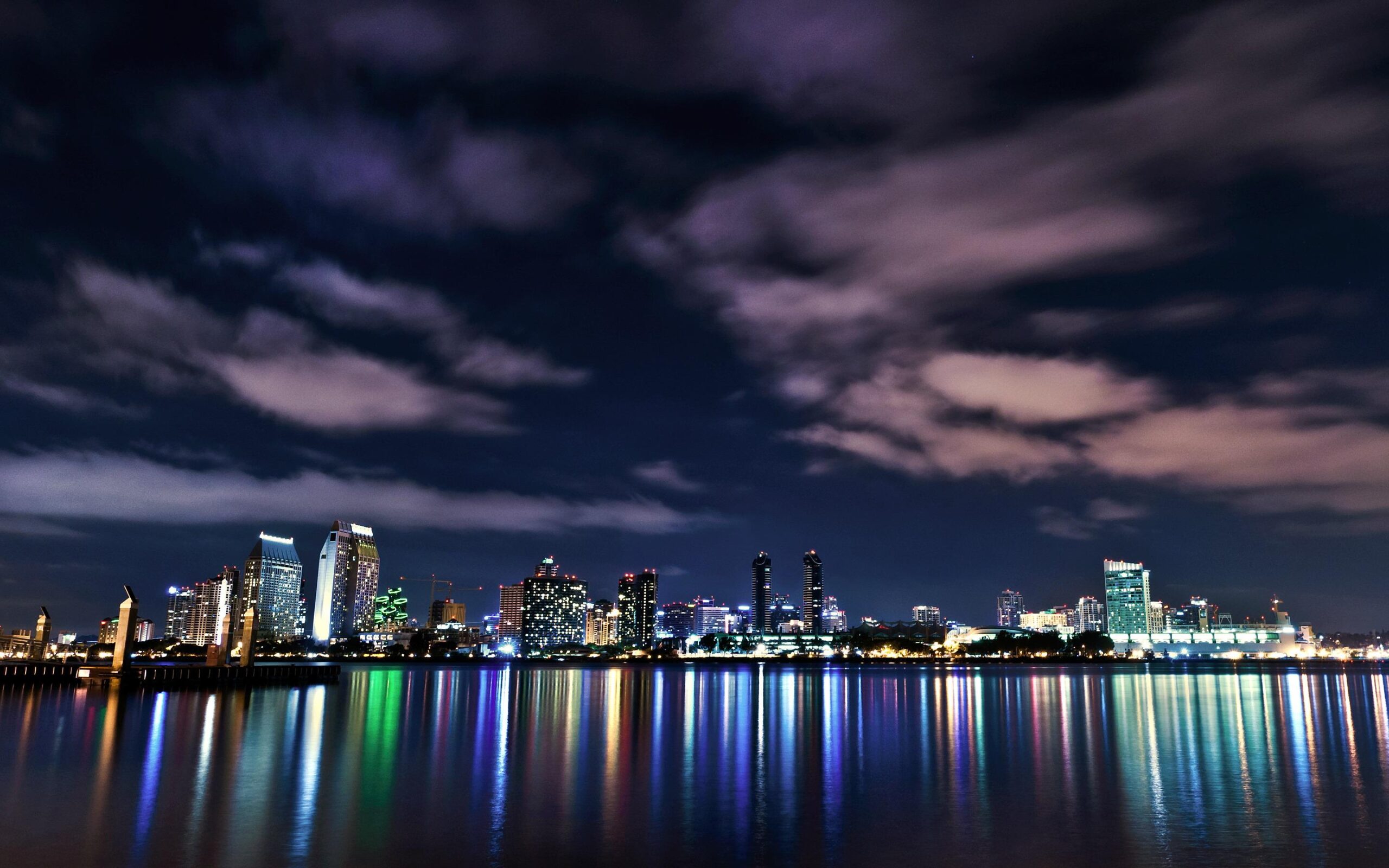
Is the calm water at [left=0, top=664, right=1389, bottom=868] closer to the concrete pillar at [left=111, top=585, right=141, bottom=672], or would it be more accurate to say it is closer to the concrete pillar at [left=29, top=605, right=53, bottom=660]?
the concrete pillar at [left=111, top=585, right=141, bottom=672]

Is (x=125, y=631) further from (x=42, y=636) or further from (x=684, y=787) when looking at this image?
(x=684, y=787)

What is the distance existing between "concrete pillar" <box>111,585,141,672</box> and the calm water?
30.9 meters

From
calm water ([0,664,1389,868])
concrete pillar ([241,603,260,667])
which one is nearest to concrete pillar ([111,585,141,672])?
concrete pillar ([241,603,260,667])

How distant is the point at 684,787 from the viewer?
31234 mm

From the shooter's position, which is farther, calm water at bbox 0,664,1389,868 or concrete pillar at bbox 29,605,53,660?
concrete pillar at bbox 29,605,53,660

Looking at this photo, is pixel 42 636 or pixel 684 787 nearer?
pixel 684 787

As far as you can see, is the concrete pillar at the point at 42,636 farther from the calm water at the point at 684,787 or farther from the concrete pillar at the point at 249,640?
the calm water at the point at 684,787

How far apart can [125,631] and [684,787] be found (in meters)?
87.6

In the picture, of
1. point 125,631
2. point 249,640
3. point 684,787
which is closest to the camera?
point 684,787

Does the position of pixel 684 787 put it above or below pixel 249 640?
below

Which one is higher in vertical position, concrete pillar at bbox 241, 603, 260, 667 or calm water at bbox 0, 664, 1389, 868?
concrete pillar at bbox 241, 603, 260, 667

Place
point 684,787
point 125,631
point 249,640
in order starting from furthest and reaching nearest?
point 249,640
point 125,631
point 684,787

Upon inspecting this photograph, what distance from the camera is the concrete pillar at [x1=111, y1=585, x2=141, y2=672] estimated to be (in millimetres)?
94025

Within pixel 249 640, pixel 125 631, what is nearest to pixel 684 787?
pixel 125 631
